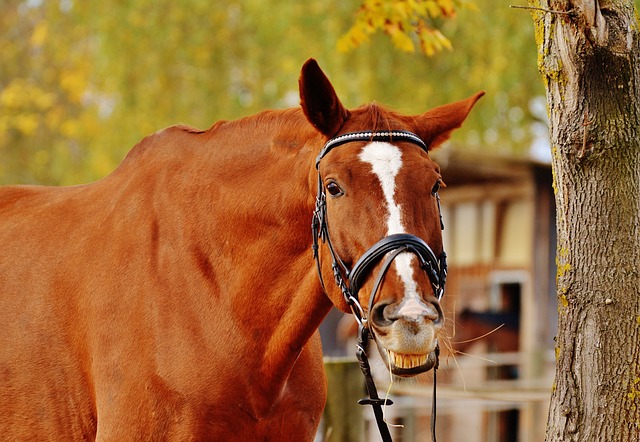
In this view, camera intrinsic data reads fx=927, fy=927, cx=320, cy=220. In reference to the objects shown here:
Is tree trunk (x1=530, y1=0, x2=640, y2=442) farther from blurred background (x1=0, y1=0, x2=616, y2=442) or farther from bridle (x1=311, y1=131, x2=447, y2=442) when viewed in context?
blurred background (x1=0, y1=0, x2=616, y2=442)

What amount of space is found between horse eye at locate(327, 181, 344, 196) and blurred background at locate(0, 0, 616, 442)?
864cm

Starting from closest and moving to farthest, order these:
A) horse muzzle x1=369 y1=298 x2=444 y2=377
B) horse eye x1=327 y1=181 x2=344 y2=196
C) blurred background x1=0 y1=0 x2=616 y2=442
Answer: horse muzzle x1=369 y1=298 x2=444 y2=377 → horse eye x1=327 y1=181 x2=344 y2=196 → blurred background x1=0 y1=0 x2=616 y2=442

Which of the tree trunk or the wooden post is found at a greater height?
the tree trunk

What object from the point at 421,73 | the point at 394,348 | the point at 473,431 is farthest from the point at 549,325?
the point at 394,348

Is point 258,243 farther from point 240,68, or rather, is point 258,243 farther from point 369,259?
point 240,68

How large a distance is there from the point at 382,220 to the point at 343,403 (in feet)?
7.88

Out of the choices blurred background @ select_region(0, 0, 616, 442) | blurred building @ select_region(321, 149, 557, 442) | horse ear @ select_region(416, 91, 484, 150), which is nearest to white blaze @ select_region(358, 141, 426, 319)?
horse ear @ select_region(416, 91, 484, 150)

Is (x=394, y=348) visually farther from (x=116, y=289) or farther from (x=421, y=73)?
(x=421, y=73)

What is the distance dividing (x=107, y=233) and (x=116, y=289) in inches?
11.2

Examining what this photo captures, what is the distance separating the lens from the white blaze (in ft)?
9.43

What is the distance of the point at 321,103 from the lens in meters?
3.38

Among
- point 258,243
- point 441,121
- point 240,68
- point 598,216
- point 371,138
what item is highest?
point 240,68

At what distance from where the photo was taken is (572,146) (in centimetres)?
353

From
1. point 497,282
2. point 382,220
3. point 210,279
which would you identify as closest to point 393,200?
point 382,220
